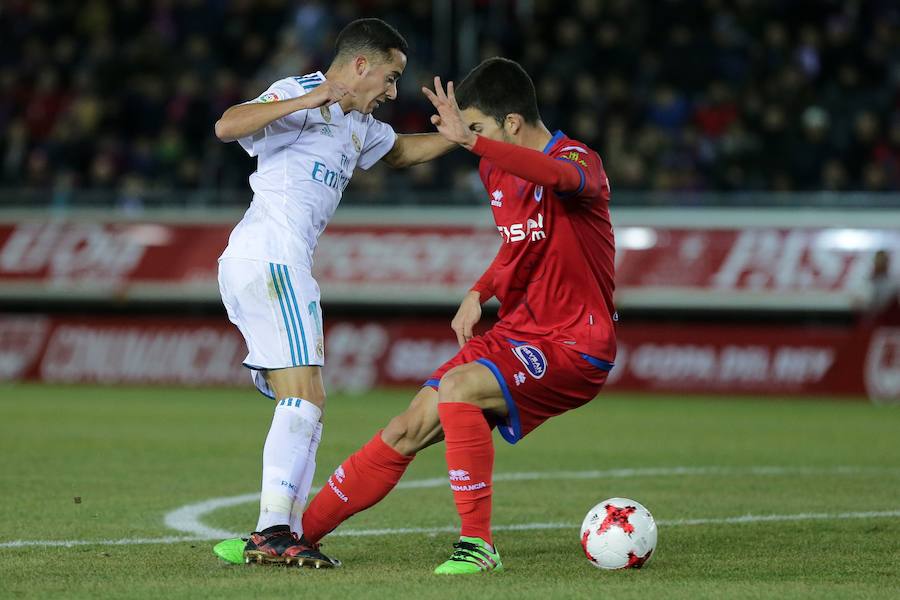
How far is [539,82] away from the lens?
20.4 m

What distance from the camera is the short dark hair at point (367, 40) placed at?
244 inches

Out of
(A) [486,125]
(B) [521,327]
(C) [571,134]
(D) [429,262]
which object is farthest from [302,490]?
(C) [571,134]

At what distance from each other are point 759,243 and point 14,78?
39.8 feet

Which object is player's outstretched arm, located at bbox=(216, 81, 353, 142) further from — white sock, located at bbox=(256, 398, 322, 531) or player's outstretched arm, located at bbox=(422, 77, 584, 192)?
white sock, located at bbox=(256, 398, 322, 531)

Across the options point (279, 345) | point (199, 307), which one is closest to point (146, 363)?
point (199, 307)

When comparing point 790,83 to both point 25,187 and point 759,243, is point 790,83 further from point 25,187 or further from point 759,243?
point 25,187

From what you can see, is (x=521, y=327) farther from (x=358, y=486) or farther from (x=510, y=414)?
(x=358, y=486)

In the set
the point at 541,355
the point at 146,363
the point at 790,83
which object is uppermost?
the point at 790,83

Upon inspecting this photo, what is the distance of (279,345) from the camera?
19.8 feet

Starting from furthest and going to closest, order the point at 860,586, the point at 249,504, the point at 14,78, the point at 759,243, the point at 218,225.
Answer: the point at 14,78 < the point at 218,225 < the point at 759,243 < the point at 249,504 < the point at 860,586

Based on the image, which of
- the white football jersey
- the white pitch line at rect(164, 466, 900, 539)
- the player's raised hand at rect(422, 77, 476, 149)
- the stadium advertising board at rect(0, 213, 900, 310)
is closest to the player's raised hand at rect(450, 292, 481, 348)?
the white football jersey

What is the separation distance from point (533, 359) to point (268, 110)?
1511 mm

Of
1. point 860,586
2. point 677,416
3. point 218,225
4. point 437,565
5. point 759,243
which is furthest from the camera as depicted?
point 218,225

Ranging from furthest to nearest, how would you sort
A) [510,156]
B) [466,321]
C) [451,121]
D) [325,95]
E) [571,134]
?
[571,134], [466,321], [325,95], [451,121], [510,156]
